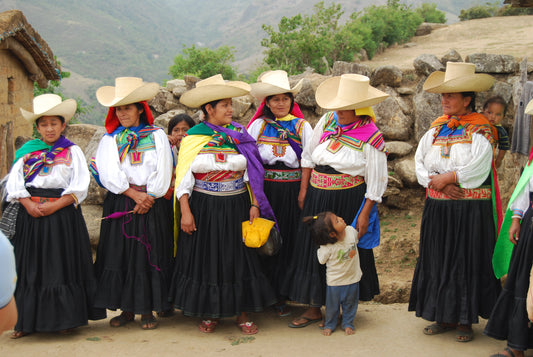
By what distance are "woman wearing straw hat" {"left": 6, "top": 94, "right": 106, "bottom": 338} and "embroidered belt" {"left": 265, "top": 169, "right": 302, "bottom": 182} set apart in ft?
5.35

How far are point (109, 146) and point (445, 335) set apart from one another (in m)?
3.29

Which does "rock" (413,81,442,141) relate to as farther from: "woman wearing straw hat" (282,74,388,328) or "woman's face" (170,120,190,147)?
"woman's face" (170,120,190,147)

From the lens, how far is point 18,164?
4449 millimetres

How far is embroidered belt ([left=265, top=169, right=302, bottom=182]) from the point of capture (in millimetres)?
4961

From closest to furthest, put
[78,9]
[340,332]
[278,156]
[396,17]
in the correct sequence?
[340,332], [278,156], [396,17], [78,9]

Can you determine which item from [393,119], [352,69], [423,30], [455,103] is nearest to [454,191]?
[455,103]

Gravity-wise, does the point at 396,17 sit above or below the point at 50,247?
above

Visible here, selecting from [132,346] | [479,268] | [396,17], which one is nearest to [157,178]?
[132,346]

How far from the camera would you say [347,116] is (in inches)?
176

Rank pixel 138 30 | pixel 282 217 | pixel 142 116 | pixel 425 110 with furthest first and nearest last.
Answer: pixel 138 30 → pixel 425 110 → pixel 282 217 → pixel 142 116

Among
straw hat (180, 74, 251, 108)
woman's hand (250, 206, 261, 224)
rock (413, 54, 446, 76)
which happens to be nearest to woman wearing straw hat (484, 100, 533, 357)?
woman's hand (250, 206, 261, 224)

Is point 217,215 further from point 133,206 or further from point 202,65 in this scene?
point 202,65

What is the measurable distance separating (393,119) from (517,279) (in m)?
Result: 4.75

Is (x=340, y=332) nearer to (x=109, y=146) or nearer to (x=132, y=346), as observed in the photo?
(x=132, y=346)
